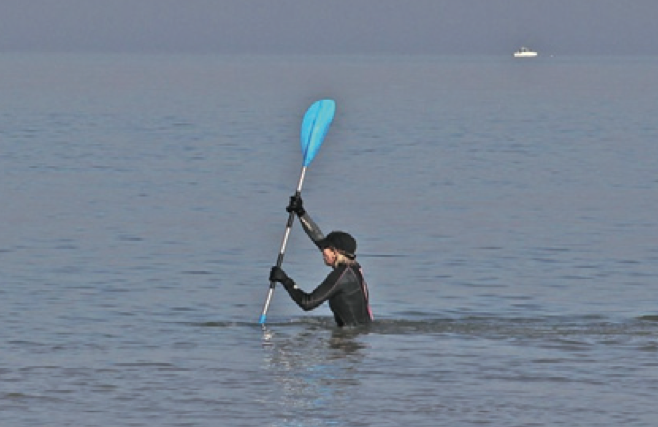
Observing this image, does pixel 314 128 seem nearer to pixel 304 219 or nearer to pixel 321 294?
pixel 304 219

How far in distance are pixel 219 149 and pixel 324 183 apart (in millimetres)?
13654

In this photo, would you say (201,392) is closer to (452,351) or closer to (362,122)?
(452,351)

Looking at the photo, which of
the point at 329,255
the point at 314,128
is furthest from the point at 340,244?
the point at 314,128

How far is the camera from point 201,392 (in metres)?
19.1

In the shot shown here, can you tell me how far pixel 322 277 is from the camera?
2919cm

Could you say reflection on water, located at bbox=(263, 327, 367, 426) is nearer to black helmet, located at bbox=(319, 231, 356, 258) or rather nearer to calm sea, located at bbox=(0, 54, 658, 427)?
calm sea, located at bbox=(0, 54, 658, 427)

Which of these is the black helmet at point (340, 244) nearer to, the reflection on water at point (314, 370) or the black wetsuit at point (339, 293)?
the black wetsuit at point (339, 293)

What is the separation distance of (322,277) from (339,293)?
630cm

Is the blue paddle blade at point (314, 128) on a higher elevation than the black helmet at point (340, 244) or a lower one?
higher

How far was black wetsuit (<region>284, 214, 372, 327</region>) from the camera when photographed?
22500 millimetres

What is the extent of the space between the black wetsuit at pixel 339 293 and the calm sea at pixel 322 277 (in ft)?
0.92

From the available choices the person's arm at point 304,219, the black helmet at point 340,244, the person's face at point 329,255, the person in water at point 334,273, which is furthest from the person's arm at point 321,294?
the person's arm at point 304,219

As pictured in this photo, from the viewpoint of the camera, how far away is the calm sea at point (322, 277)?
742 inches

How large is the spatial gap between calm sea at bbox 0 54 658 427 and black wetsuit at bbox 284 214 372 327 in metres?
0.28
